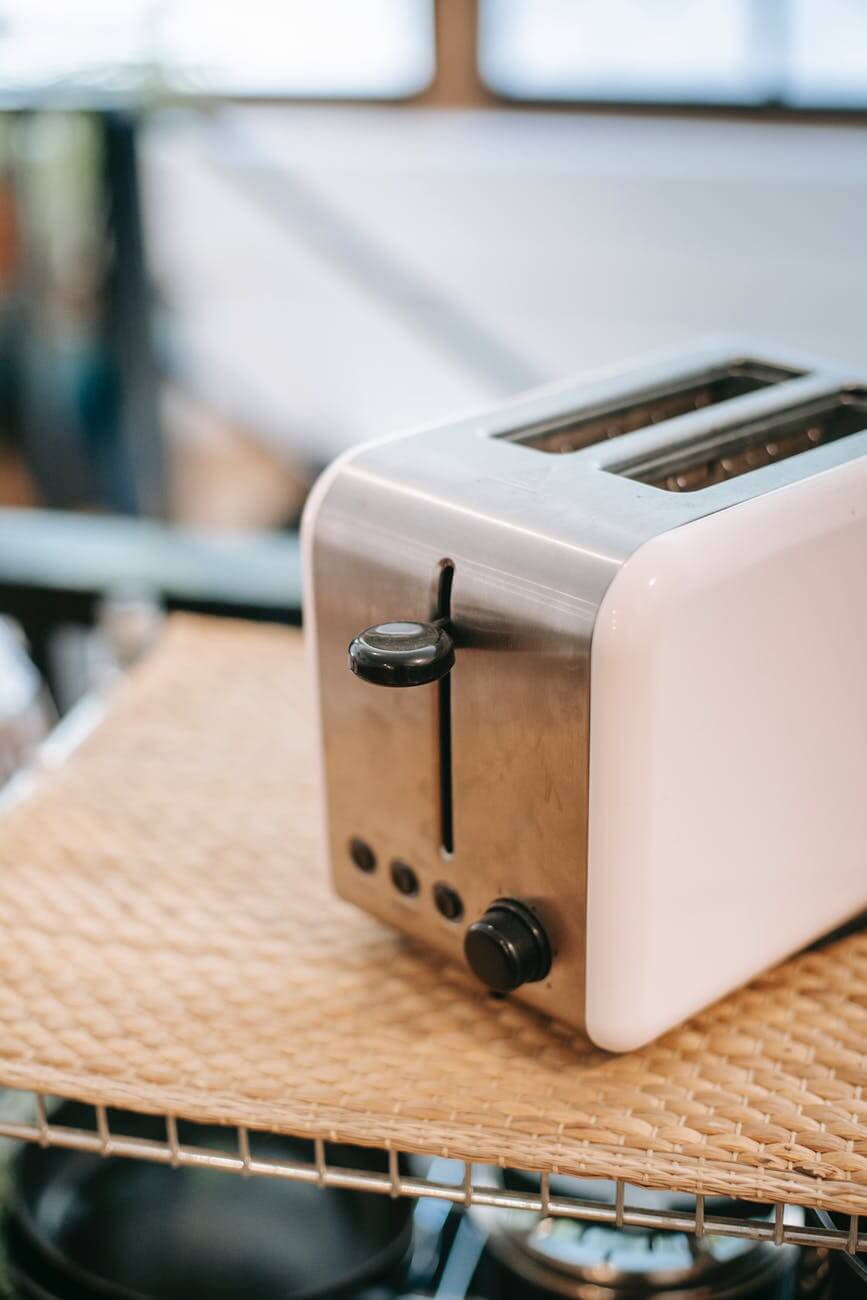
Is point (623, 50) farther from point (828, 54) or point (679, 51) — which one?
point (828, 54)

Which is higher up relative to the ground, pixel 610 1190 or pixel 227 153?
pixel 227 153

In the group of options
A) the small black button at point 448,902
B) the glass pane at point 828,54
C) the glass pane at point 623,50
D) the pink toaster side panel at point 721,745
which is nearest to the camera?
the pink toaster side panel at point 721,745

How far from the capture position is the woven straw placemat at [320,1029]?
69cm

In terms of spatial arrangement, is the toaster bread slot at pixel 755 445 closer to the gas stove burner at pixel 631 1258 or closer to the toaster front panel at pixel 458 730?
the toaster front panel at pixel 458 730

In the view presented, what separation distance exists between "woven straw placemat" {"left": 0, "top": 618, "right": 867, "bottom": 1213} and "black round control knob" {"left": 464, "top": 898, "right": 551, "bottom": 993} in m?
0.06

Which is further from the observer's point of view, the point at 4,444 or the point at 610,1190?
the point at 4,444

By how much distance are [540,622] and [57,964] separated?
389 millimetres

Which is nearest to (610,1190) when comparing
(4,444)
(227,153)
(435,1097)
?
(435,1097)

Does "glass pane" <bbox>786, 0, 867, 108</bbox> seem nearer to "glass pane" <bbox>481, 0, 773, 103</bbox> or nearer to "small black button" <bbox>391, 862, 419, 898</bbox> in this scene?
"glass pane" <bbox>481, 0, 773, 103</bbox>

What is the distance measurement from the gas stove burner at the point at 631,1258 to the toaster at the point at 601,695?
0.16 m

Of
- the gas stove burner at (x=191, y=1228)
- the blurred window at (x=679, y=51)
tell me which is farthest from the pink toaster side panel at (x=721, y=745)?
the blurred window at (x=679, y=51)

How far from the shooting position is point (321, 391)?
9.67 feet

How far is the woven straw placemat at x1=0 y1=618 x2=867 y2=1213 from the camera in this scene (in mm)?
690

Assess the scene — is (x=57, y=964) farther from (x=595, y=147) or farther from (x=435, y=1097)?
(x=595, y=147)
